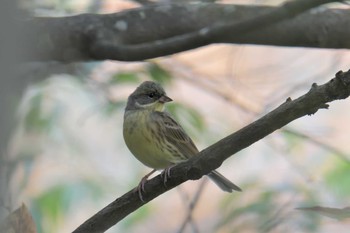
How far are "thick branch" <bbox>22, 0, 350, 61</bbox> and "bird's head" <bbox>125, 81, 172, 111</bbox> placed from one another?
0.29 m

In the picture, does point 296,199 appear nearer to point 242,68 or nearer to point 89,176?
point 89,176

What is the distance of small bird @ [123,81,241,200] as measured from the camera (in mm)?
3934

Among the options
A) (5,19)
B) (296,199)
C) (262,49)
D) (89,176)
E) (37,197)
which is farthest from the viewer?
(262,49)

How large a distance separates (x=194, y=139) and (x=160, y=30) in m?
0.95

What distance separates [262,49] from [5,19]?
6.79m

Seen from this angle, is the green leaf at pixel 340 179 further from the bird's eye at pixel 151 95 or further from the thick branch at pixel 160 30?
the bird's eye at pixel 151 95

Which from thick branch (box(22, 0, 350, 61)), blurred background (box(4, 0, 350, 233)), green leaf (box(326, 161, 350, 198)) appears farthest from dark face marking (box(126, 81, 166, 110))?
green leaf (box(326, 161, 350, 198))

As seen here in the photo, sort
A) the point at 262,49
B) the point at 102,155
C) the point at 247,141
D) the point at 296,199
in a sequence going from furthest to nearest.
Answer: the point at 262,49
the point at 102,155
the point at 296,199
the point at 247,141

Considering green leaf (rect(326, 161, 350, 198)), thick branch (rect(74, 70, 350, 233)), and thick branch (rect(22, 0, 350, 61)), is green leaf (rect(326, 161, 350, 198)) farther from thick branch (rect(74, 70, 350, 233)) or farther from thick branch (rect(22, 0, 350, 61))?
thick branch (rect(74, 70, 350, 233))

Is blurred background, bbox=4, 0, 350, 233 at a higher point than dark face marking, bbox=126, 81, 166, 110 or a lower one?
lower

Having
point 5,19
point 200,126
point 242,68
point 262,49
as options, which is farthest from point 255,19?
point 262,49

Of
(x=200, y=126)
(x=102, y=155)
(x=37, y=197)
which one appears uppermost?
(x=200, y=126)

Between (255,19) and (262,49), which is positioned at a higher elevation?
(255,19)

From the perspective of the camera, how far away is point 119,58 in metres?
3.87
